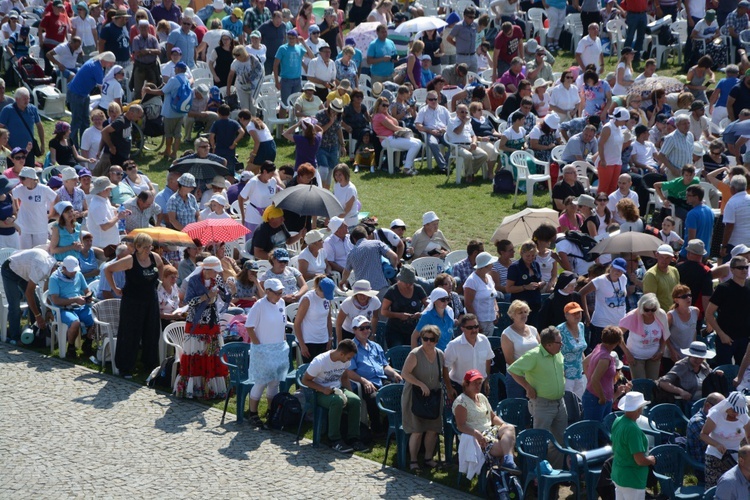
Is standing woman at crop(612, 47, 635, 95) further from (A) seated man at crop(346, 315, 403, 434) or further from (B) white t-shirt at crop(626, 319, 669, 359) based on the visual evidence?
(A) seated man at crop(346, 315, 403, 434)

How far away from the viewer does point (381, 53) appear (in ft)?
73.7

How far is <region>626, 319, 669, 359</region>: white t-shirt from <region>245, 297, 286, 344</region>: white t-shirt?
11.4ft

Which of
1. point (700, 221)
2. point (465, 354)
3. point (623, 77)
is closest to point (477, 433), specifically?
point (465, 354)

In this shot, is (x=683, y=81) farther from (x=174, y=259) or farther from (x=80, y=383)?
(x=80, y=383)

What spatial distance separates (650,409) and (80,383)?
573 cm

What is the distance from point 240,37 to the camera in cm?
2384

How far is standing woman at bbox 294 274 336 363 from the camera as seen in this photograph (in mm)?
12703

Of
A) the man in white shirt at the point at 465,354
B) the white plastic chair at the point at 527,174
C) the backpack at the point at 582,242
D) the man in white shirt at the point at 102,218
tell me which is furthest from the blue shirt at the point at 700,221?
the man in white shirt at the point at 102,218

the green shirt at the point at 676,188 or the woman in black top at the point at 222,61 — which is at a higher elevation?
the woman in black top at the point at 222,61

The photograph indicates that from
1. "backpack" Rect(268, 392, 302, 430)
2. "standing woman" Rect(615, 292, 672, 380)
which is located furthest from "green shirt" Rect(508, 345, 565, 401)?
"backpack" Rect(268, 392, 302, 430)

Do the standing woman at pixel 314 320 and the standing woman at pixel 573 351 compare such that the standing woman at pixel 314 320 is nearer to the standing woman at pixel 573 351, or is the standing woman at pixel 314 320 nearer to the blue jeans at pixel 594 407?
the standing woman at pixel 573 351

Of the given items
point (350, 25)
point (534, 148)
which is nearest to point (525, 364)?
point (534, 148)

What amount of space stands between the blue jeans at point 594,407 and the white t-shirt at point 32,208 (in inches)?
280

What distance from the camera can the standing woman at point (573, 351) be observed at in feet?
38.6
